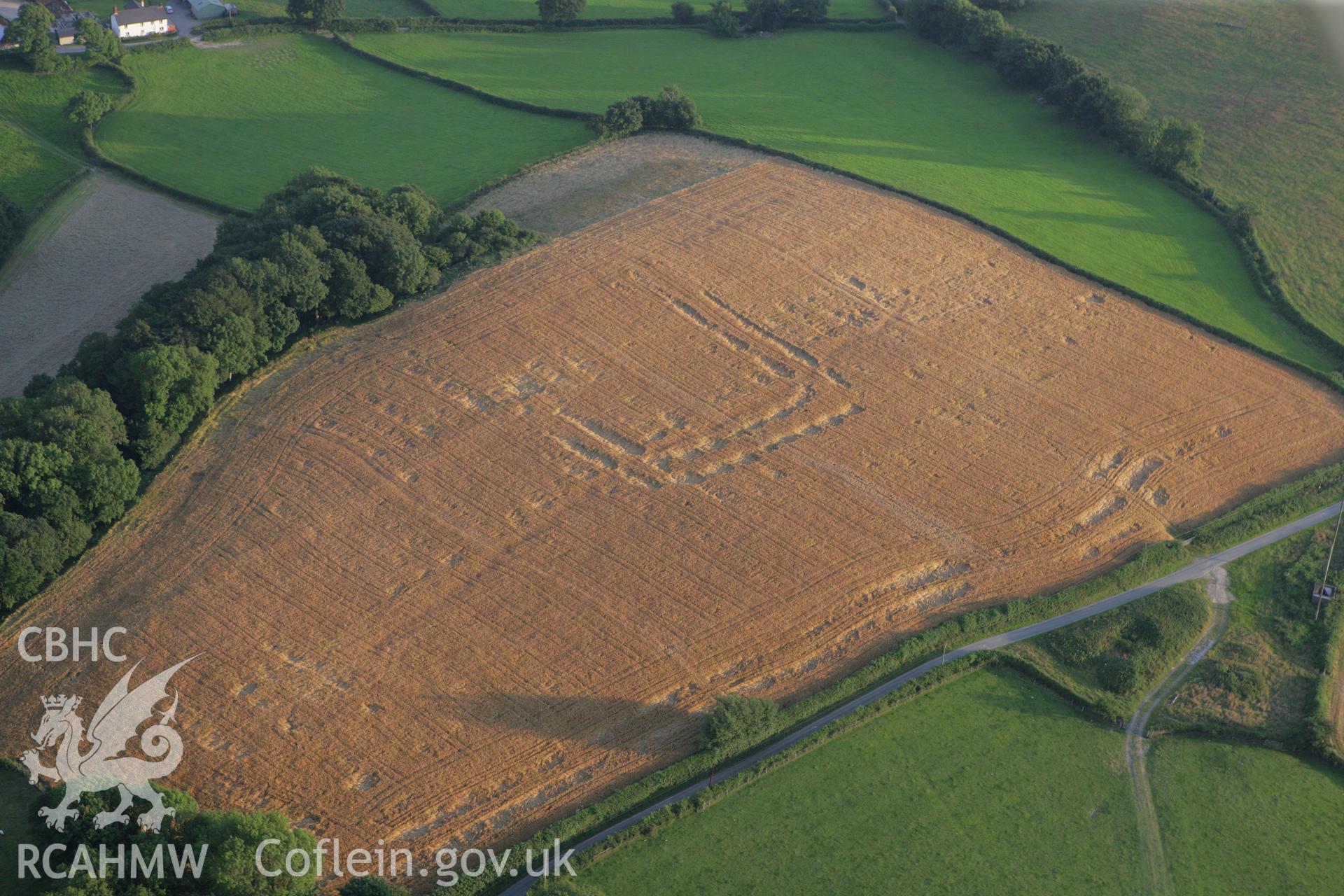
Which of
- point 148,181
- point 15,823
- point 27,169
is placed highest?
point 27,169

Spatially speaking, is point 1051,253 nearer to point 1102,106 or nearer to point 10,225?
point 1102,106

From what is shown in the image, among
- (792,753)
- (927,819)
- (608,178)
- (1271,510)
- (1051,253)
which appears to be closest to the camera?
(927,819)

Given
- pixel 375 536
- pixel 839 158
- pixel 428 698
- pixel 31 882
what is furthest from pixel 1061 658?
pixel 839 158

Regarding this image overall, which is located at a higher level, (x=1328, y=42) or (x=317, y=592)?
(x=1328, y=42)

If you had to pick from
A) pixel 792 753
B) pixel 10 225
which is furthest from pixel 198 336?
pixel 792 753

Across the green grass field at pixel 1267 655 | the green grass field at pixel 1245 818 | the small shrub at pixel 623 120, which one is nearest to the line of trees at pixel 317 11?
the small shrub at pixel 623 120

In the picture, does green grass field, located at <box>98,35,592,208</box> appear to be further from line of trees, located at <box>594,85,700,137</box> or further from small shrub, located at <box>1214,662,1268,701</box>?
small shrub, located at <box>1214,662,1268,701</box>

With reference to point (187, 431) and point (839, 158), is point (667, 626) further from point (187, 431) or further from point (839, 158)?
point (839, 158)
